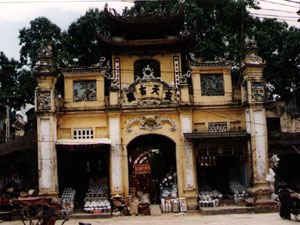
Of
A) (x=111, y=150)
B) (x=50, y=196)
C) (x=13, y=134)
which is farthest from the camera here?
(x=13, y=134)

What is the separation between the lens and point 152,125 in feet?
67.6

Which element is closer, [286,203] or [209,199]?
[286,203]

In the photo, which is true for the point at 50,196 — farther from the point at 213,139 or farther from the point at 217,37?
the point at 217,37

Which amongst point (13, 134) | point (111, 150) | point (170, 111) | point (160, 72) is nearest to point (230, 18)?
point (160, 72)

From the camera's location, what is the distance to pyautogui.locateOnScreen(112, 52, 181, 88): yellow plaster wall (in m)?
22.9

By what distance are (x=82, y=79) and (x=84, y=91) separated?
67cm

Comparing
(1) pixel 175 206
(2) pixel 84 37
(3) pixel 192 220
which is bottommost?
(3) pixel 192 220

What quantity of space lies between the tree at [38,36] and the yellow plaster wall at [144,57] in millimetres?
9248

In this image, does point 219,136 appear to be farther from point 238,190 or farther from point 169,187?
point 169,187

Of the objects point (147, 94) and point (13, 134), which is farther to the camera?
point (13, 134)

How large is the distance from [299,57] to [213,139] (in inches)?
526

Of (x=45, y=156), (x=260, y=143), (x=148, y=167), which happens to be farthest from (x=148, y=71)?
(x=45, y=156)

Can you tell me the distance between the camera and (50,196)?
18766 mm

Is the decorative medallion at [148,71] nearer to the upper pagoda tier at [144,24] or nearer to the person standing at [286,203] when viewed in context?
the upper pagoda tier at [144,24]
